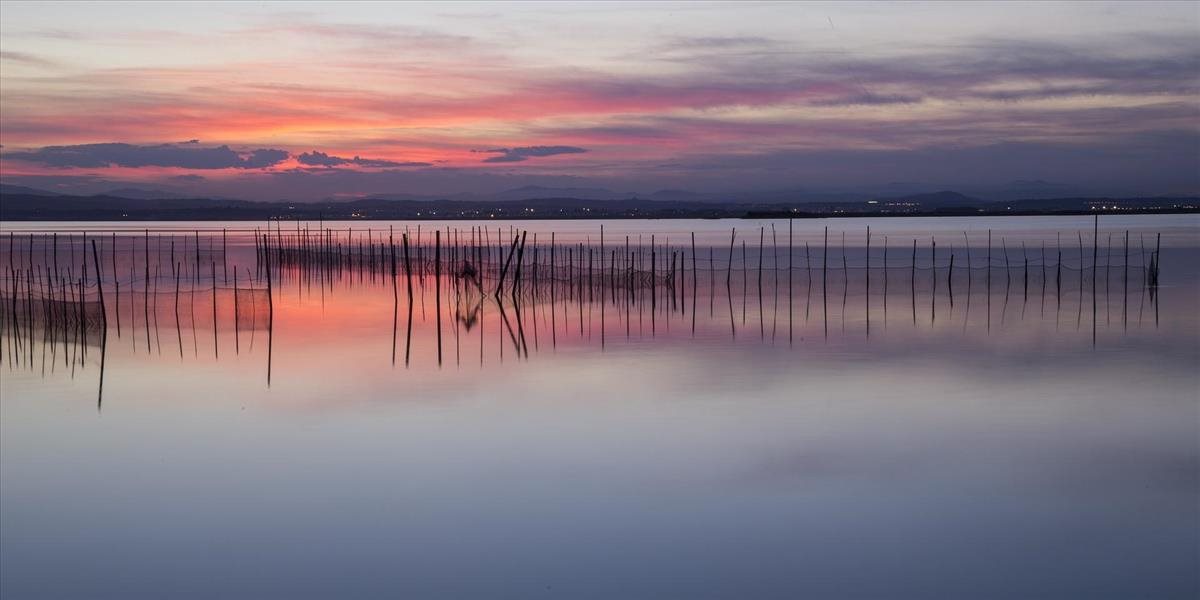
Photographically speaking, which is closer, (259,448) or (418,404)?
(259,448)

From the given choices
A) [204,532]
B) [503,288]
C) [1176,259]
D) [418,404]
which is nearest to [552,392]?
[418,404]

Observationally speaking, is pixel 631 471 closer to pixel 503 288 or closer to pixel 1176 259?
pixel 503 288

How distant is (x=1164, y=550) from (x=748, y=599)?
90.0 inches

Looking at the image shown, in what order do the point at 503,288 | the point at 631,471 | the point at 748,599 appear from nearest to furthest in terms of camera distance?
the point at 748,599, the point at 631,471, the point at 503,288

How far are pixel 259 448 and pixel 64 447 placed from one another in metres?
1.47

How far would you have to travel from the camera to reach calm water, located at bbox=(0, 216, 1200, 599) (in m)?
5.81

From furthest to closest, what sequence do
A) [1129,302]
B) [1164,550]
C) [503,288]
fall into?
[503,288], [1129,302], [1164,550]

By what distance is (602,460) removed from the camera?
830cm

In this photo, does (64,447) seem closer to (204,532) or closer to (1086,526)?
(204,532)

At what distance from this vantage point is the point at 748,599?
542 centimetres

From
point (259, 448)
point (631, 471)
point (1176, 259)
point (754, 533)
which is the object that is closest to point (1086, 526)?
point (754, 533)

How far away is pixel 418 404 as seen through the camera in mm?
10680

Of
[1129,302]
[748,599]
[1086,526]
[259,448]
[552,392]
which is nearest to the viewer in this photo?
[748,599]

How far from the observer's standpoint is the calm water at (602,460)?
581 cm
